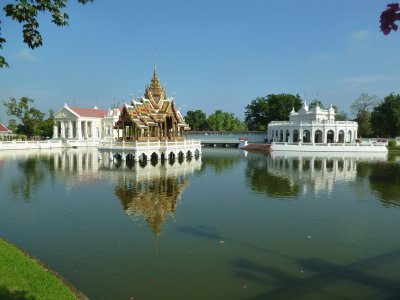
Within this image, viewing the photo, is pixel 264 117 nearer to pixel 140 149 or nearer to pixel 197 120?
pixel 197 120

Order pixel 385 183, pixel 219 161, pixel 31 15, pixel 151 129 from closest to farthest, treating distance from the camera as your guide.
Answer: pixel 31 15 < pixel 385 183 < pixel 219 161 < pixel 151 129

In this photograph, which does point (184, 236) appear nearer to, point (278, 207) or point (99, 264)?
point (99, 264)

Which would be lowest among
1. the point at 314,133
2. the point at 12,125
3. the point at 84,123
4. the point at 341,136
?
the point at 341,136

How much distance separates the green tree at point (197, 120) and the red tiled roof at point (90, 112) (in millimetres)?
26091

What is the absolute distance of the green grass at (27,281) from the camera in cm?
547

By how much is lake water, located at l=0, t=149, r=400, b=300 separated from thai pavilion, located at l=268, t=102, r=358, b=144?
3189 centimetres

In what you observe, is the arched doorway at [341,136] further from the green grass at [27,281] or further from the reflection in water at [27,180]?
the green grass at [27,281]

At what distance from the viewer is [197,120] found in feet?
282

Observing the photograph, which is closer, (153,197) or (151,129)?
(153,197)

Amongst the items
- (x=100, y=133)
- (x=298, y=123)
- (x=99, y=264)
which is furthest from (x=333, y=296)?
(x=100, y=133)

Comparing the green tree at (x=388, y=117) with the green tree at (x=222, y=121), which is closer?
the green tree at (x=388, y=117)

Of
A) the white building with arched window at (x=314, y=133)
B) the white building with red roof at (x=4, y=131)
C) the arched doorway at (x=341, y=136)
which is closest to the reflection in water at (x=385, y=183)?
the white building with arched window at (x=314, y=133)

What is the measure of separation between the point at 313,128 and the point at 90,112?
3958 cm

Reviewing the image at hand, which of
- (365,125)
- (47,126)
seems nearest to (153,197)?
(47,126)
